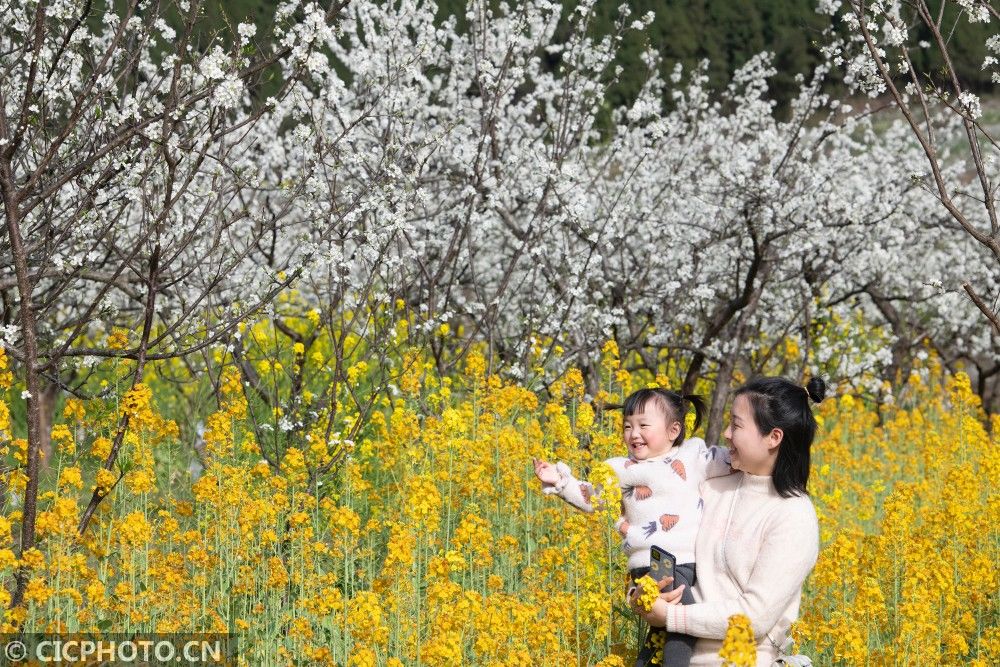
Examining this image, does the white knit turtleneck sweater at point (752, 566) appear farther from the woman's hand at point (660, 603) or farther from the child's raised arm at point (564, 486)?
the child's raised arm at point (564, 486)

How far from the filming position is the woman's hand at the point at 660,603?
348cm

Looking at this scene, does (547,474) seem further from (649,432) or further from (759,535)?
(759,535)

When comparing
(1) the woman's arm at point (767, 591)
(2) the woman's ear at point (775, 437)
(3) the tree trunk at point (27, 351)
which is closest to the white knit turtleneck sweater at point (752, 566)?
(1) the woman's arm at point (767, 591)

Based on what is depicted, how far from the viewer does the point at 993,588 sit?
500 cm

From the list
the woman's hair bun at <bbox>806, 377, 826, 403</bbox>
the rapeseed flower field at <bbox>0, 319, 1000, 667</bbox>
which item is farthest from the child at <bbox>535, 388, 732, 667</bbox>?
the woman's hair bun at <bbox>806, 377, 826, 403</bbox>

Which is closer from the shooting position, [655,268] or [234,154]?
[234,154]

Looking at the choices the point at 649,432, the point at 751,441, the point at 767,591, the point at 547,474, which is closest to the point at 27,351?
the point at 547,474

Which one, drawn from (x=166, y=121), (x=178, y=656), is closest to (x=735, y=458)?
(x=178, y=656)

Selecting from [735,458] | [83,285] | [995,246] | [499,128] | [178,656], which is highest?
[499,128]

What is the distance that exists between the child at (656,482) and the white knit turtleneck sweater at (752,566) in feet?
0.29

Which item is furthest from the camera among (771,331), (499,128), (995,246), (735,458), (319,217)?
(771,331)

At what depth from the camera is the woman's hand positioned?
11.4ft

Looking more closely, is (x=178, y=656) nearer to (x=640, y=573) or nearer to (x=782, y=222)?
(x=640, y=573)

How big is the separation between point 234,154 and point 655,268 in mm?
3264
